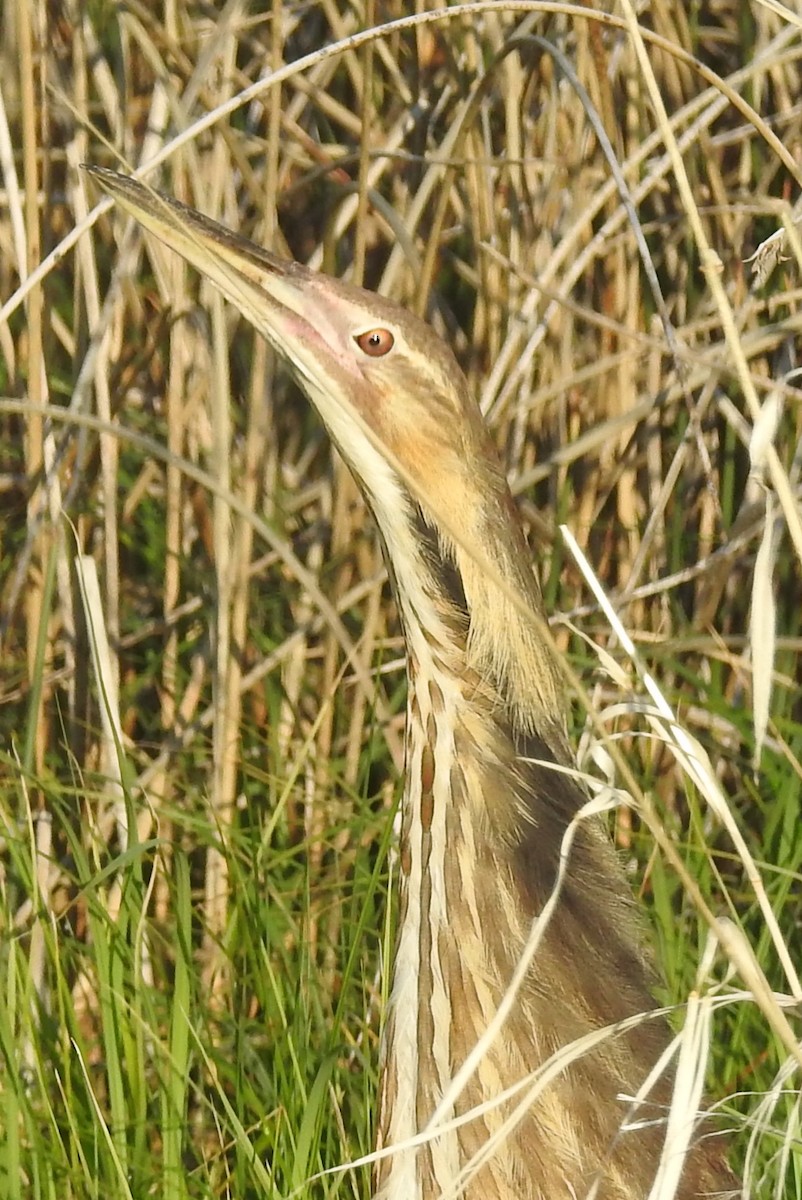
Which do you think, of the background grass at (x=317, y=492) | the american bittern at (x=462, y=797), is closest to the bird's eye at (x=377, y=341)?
the american bittern at (x=462, y=797)

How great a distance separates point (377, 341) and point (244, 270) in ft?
0.32

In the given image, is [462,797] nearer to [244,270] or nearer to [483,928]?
[483,928]

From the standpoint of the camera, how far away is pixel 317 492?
2.04 m

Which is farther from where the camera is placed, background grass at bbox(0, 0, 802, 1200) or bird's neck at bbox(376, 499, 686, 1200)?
background grass at bbox(0, 0, 802, 1200)

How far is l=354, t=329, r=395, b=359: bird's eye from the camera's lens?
3.79 feet

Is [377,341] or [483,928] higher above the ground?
[377,341]

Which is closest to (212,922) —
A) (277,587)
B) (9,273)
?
(277,587)

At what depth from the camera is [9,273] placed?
6.49ft

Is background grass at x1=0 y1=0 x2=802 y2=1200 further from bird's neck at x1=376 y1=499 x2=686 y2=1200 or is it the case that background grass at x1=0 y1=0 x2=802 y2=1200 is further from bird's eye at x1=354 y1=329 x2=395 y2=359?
bird's eye at x1=354 y1=329 x2=395 y2=359

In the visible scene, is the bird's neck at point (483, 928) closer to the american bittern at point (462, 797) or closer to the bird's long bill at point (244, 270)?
the american bittern at point (462, 797)

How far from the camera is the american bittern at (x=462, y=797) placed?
3.80 feet

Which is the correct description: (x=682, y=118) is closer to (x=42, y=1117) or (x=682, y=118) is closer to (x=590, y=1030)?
(x=590, y=1030)

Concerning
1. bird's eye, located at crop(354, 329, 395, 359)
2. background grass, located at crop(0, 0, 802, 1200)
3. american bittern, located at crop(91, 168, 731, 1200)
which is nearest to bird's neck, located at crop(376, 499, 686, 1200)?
american bittern, located at crop(91, 168, 731, 1200)

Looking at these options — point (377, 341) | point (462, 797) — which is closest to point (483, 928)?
point (462, 797)
